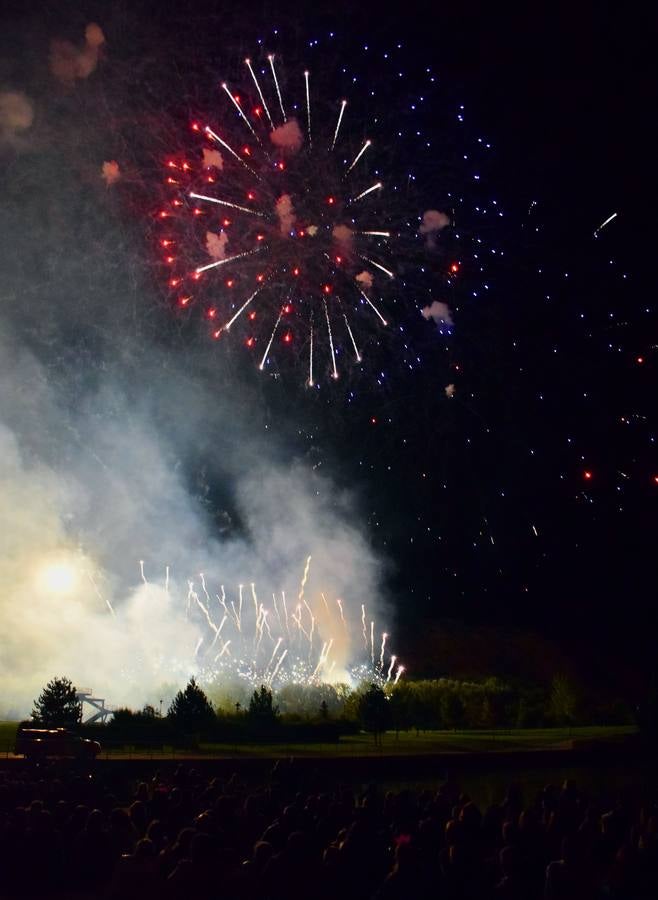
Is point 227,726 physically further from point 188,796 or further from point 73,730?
point 188,796

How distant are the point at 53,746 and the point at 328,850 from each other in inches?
870

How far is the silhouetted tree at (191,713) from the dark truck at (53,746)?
8.62 m

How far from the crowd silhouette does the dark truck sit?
15914mm

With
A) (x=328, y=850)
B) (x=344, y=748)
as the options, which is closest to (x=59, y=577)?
(x=344, y=748)

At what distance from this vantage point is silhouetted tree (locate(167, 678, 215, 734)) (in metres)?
36.5

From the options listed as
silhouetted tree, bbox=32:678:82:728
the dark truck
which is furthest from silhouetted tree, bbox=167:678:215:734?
the dark truck

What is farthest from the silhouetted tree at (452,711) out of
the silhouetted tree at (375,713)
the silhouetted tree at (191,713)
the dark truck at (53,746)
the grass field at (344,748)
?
the dark truck at (53,746)

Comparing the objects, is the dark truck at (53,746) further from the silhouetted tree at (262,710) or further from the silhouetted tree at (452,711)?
the silhouetted tree at (452,711)

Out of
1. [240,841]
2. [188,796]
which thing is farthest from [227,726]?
[240,841]

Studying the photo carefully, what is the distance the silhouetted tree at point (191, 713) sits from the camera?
3647 cm

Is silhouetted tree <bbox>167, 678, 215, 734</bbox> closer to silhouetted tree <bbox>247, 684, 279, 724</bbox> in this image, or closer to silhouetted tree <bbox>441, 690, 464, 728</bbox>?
silhouetted tree <bbox>247, 684, 279, 724</bbox>

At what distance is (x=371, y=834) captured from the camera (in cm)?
831

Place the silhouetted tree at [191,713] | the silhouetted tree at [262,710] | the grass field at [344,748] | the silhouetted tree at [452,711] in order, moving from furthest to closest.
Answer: the silhouetted tree at [452,711] → the silhouetted tree at [262,710] → the silhouetted tree at [191,713] → the grass field at [344,748]

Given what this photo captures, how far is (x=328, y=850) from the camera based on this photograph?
305 inches
